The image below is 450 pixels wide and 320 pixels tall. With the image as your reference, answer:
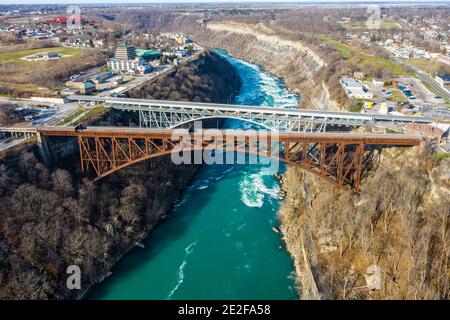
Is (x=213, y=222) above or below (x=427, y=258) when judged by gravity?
below

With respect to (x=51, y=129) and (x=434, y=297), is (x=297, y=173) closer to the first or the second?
(x=434, y=297)

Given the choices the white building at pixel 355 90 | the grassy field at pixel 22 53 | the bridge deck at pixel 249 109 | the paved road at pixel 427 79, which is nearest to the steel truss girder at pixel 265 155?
the bridge deck at pixel 249 109

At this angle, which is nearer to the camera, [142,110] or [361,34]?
[142,110]

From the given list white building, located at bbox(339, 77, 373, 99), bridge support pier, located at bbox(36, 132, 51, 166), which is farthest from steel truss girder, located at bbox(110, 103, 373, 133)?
bridge support pier, located at bbox(36, 132, 51, 166)

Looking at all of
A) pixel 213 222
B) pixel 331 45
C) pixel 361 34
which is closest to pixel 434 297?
pixel 213 222

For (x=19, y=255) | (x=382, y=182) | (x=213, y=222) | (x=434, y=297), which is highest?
(x=382, y=182)

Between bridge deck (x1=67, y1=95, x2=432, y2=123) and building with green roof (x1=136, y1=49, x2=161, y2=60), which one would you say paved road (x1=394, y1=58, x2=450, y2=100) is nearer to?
bridge deck (x1=67, y1=95, x2=432, y2=123)

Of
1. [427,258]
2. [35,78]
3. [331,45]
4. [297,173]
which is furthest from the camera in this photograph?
[331,45]
